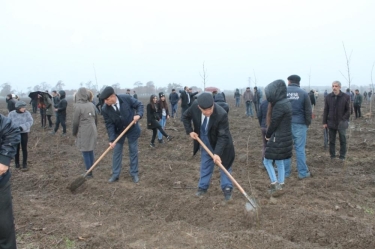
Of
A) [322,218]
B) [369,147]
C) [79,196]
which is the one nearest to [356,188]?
[322,218]

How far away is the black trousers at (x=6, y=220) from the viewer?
2803 millimetres

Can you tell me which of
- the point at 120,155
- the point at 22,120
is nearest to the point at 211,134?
the point at 120,155

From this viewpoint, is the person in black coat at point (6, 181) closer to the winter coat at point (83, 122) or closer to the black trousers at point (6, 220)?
the black trousers at point (6, 220)

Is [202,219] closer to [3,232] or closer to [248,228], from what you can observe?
[248,228]

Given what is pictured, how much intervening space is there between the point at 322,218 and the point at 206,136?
1842 millimetres

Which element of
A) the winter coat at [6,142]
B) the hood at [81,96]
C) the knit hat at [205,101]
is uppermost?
the hood at [81,96]

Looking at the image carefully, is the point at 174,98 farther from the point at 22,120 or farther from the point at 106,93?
the point at 106,93

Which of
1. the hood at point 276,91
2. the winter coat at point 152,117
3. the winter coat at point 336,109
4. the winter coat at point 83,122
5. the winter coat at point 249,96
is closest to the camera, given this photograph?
the hood at point 276,91

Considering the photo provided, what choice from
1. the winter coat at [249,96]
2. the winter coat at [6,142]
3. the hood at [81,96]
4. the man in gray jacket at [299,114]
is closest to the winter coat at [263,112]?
the man in gray jacket at [299,114]

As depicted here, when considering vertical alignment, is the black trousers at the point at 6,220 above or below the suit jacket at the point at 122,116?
below

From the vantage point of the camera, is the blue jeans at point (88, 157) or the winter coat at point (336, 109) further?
the winter coat at point (336, 109)

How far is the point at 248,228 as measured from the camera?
379 centimetres

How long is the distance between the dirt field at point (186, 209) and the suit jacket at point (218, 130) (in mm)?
311

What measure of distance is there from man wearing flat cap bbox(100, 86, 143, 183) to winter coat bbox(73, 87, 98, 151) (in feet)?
1.40
